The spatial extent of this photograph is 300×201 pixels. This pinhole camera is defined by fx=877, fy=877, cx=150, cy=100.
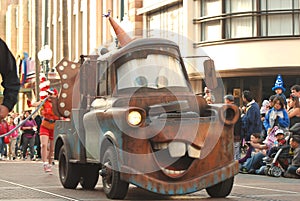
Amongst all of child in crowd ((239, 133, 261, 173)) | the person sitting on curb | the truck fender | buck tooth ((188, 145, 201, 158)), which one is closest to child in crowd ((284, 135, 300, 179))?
the person sitting on curb

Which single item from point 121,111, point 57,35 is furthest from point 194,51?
point 57,35

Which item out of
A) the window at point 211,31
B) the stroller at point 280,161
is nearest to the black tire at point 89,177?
the stroller at point 280,161

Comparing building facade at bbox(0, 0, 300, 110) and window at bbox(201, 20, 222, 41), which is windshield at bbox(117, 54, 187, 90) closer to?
building facade at bbox(0, 0, 300, 110)

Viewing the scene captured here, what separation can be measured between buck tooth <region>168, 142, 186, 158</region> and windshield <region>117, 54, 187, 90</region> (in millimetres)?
1137

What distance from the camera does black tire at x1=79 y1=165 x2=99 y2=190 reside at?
13.6 m

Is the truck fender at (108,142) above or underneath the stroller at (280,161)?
above

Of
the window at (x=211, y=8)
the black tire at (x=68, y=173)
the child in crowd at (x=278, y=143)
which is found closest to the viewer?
the black tire at (x=68, y=173)

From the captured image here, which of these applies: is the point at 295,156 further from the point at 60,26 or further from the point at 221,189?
the point at 60,26

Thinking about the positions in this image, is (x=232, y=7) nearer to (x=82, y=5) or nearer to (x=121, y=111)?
(x=82, y=5)

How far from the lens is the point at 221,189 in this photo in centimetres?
1181

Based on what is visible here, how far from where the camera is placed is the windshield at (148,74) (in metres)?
11.9

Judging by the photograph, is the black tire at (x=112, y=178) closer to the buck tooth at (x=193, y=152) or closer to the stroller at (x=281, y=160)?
the buck tooth at (x=193, y=152)

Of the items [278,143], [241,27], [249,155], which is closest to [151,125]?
[278,143]

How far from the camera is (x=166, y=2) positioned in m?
41.1
